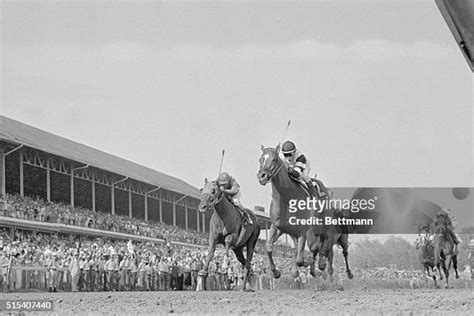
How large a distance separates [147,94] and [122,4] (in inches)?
78.0

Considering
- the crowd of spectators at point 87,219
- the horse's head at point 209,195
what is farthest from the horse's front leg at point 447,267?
the horse's head at point 209,195

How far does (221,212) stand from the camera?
16641 mm

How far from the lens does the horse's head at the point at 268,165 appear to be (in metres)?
15.5

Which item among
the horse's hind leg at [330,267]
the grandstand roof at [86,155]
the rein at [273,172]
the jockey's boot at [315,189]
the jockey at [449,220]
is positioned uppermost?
the grandstand roof at [86,155]

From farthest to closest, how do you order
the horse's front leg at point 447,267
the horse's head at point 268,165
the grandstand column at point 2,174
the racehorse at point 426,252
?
the horse's front leg at point 447,267
the racehorse at point 426,252
the grandstand column at point 2,174
the horse's head at point 268,165

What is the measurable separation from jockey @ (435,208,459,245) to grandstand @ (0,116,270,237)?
405 cm

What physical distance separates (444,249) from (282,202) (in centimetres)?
568

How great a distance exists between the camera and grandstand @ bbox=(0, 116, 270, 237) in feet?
53.9

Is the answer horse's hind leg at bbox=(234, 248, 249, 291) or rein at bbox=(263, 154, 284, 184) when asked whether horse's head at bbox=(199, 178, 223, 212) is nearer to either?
rein at bbox=(263, 154, 284, 184)

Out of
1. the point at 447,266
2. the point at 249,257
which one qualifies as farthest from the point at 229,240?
the point at 447,266

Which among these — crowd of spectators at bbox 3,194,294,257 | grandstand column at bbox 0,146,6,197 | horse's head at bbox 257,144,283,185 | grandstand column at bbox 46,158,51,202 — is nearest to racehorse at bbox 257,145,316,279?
horse's head at bbox 257,144,283,185

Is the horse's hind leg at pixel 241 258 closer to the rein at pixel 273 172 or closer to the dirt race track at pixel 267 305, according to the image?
the dirt race track at pixel 267 305

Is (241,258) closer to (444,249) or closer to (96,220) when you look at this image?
(96,220)

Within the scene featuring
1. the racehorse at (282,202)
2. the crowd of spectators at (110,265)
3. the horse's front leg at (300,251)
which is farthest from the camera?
the crowd of spectators at (110,265)
